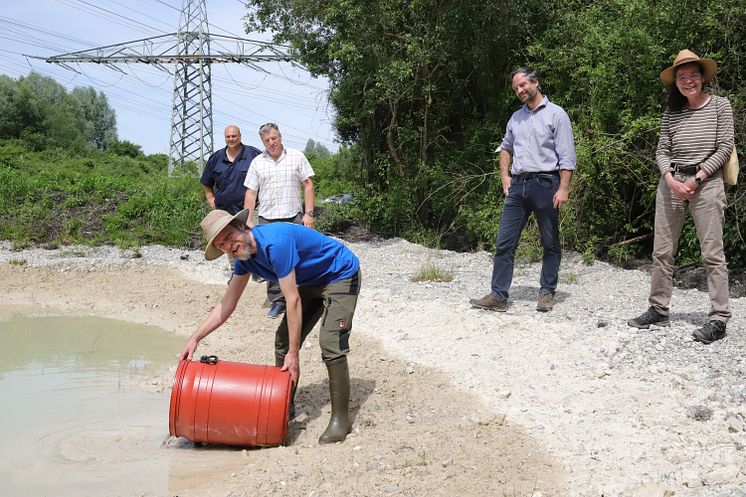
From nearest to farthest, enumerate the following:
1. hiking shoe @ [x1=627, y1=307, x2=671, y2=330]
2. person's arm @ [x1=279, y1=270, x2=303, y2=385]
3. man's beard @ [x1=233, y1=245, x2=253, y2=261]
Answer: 1. man's beard @ [x1=233, y1=245, x2=253, y2=261]
2. person's arm @ [x1=279, y1=270, x2=303, y2=385]
3. hiking shoe @ [x1=627, y1=307, x2=671, y2=330]

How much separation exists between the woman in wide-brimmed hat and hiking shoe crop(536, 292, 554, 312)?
1250 millimetres

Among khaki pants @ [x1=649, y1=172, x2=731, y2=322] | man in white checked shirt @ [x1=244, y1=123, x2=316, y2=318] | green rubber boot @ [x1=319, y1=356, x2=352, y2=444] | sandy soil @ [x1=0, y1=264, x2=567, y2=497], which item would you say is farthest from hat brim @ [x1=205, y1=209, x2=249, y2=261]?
khaki pants @ [x1=649, y1=172, x2=731, y2=322]

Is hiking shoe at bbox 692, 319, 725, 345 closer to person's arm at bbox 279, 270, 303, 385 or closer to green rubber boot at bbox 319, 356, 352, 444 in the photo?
green rubber boot at bbox 319, 356, 352, 444

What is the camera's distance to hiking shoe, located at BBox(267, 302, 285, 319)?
7.30 metres

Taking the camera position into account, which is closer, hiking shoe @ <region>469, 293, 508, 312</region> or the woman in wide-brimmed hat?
the woman in wide-brimmed hat

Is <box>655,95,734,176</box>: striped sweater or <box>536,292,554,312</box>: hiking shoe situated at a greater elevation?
<box>655,95,734,176</box>: striped sweater

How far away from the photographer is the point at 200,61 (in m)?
28.8

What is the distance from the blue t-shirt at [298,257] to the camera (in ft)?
12.7

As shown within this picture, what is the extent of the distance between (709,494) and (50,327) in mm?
6964

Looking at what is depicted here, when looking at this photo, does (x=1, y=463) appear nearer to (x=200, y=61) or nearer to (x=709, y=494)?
(x=709, y=494)

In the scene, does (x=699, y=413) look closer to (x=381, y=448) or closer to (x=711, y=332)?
(x=711, y=332)

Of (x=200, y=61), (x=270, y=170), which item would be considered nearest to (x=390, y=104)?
(x=270, y=170)

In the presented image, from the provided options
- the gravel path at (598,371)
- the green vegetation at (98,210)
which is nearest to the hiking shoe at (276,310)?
the gravel path at (598,371)

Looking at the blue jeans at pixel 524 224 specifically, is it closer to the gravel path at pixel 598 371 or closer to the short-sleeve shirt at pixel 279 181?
the gravel path at pixel 598 371
